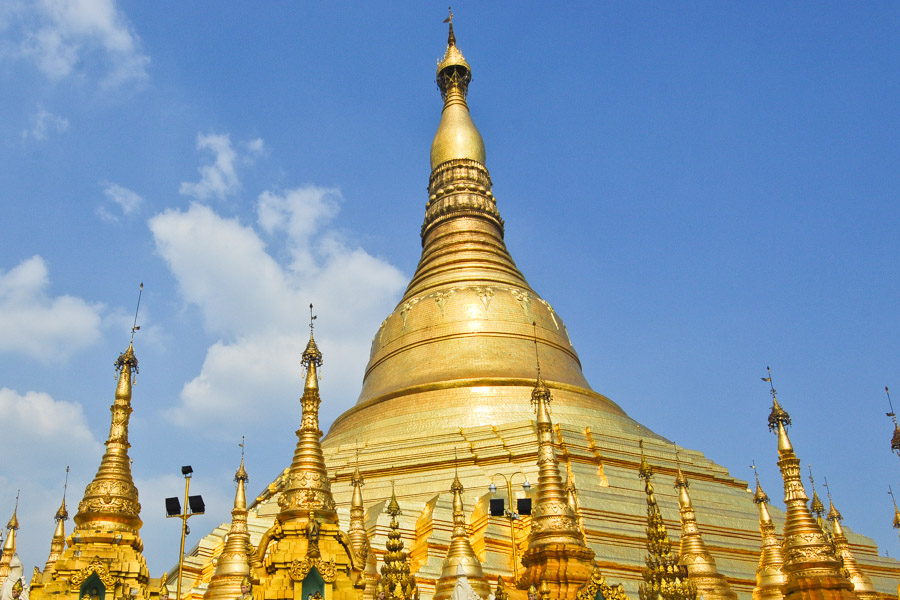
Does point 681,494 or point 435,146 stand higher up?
point 435,146

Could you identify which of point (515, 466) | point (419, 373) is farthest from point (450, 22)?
point (515, 466)

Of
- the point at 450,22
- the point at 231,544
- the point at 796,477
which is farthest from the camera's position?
the point at 450,22

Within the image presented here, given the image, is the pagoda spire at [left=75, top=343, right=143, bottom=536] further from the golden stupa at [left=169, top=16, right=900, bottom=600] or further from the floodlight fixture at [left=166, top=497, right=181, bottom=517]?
the golden stupa at [left=169, top=16, right=900, bottom=600]

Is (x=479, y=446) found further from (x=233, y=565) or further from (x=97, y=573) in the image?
(x=97, y=573)

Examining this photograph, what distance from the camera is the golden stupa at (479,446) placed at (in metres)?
19.5

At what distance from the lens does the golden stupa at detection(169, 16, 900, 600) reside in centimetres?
1953

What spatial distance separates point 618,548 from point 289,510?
11.2 m

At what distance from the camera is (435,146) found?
4050 centimetres

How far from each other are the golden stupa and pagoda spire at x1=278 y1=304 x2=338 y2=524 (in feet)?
0.38

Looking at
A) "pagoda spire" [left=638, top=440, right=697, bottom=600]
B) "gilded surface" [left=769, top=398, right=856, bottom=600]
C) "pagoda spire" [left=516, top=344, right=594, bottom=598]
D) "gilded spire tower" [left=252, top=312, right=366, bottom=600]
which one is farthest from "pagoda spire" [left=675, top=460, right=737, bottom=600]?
"gilded spire tower" [left=252, top=312, right=366, bottom=600]

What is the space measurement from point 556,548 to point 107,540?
644 cm

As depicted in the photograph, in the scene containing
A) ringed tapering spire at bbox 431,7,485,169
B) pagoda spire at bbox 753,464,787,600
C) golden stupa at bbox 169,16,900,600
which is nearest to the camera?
pagoda spire at bbox 753,464,787,600

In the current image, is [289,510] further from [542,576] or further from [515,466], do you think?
[515,466]

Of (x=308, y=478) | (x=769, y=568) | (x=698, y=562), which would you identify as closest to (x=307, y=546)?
(x=308, y=478)
